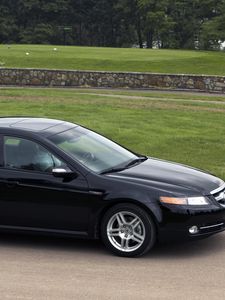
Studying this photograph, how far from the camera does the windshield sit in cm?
717

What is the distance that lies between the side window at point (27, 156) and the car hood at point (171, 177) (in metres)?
0.71

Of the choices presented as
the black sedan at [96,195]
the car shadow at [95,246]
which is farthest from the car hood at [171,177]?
the car shadow at [95,246]

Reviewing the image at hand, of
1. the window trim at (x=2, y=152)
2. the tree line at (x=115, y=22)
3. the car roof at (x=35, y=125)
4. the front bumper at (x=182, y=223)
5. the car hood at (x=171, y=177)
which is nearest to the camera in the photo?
the front bumper at (x=182, y=223)

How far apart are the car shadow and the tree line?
75.1 meters

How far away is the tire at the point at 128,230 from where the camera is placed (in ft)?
21.9

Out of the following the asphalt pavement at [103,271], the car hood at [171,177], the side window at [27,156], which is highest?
the side window at [27,156]

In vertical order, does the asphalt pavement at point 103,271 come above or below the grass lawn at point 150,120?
below

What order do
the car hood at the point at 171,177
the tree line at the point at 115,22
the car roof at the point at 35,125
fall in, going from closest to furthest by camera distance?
the car hood at the point at 171,177
the car roof at the point at 35,125
the tree line at the point at 115,22

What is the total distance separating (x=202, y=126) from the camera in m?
17.1

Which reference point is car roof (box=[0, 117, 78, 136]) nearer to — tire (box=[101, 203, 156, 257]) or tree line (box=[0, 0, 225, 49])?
tire (box=[101, 203, 156, 257])

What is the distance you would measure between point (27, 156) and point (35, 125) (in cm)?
58

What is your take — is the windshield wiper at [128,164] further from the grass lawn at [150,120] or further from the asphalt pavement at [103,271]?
the grass lawn at [150,120]

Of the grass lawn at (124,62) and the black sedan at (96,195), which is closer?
the black sedan at (96,195)

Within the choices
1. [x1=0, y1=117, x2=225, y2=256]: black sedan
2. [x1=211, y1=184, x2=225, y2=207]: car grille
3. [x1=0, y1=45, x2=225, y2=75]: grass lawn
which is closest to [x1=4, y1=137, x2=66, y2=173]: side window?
[x1=0, y1=117, x2=225, y2=256]: black sedan
